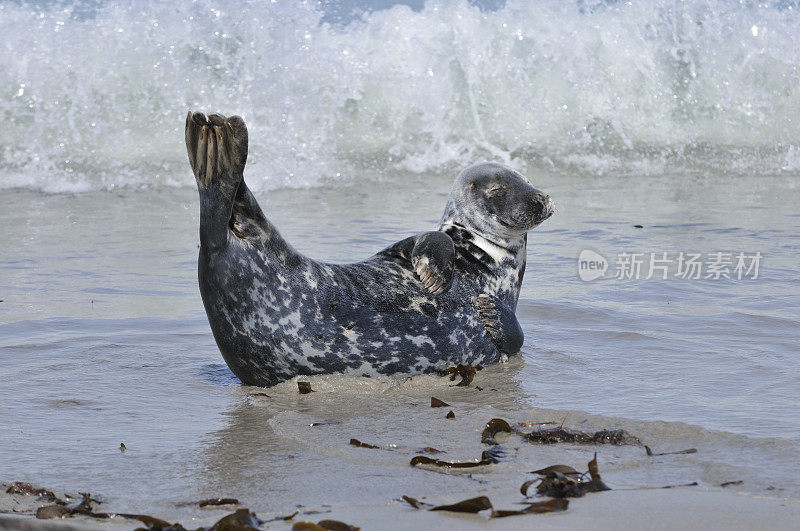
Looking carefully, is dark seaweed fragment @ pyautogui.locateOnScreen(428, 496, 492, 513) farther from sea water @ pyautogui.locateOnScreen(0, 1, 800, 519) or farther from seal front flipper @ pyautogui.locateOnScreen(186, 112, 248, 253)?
seal front flipper @ pyautogui.locateOnScreen(186, 112, 248, 253)

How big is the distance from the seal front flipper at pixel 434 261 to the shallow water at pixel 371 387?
434 mm

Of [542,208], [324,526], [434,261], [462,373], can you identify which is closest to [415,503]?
[324,526]

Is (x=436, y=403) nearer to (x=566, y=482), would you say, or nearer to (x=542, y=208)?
(x=566, y=482)

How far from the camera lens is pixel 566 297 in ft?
21.6

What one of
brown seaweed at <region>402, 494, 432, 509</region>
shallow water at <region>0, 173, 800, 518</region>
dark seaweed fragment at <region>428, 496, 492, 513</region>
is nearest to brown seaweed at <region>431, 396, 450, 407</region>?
shallow water at <region>0, 173, 800, 518</region>

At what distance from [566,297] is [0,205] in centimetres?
697

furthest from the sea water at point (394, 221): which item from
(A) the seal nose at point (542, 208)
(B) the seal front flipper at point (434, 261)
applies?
(A) the seal nose at point (542, 208)

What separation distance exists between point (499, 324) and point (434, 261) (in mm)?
479

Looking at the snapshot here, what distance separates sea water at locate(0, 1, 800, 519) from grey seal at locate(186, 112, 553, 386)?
0.50 ft

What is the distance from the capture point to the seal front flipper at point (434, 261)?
4770 millimetres

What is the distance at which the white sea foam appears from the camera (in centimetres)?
1402

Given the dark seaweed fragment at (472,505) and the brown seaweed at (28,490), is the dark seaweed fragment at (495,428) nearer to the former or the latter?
the dark seaweed fragment at (472,505)

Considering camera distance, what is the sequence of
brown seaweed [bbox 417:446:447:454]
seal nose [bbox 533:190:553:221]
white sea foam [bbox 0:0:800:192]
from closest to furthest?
brown seaweed [bbox 417:446:447:454], seal nose [bbox 533:190:553:221], white sea foam [bbox 0:0:800:192]

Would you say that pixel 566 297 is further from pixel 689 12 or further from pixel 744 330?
pixel 689 12
